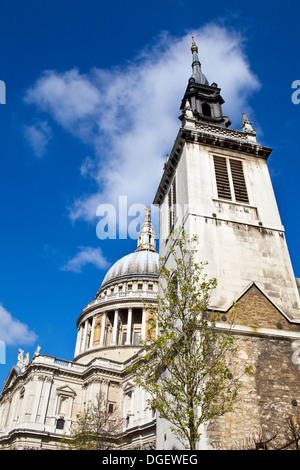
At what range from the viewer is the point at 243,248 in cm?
1908

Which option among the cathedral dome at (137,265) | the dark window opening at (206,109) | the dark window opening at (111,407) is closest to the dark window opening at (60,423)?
the dark window opening at (111,407)

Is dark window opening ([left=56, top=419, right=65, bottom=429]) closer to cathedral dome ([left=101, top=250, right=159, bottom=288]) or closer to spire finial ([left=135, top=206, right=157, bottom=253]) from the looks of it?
cathedral dome ([left=101, top=250, right=159, bottom=288])

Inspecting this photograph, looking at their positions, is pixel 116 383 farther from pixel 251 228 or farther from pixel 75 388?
pixel 251 228

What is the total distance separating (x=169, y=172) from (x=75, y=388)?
107ft

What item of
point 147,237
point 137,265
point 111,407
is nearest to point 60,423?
point 111,407

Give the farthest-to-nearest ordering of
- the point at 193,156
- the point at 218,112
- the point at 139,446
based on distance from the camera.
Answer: the point at 139,446, the point at 218,112, the point at 193,156

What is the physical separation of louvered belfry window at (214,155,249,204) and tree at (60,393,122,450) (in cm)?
1907

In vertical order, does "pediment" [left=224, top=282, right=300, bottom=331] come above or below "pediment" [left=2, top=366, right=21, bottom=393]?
below

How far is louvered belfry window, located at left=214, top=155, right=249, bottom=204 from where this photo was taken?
A: 21439 millimetres

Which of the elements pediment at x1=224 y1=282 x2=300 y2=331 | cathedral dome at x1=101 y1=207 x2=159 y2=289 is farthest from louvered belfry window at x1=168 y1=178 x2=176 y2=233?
cathedral dome at x1=101 y1=207 x2=159 y2=289

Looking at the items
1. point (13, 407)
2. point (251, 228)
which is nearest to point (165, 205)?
point (251, 228)

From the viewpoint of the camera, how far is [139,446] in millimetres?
36438

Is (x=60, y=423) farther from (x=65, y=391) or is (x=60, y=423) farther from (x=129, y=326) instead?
(x=129, y=326)
